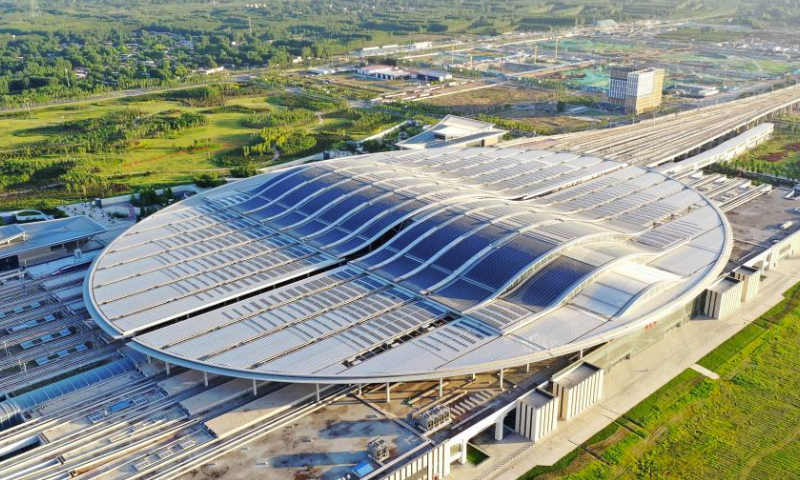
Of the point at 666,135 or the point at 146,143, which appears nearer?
the point at 666,135

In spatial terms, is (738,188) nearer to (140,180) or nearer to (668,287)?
(668,287)

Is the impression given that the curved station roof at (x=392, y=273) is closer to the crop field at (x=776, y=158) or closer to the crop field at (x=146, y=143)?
the crop field at (x=776, y=158)

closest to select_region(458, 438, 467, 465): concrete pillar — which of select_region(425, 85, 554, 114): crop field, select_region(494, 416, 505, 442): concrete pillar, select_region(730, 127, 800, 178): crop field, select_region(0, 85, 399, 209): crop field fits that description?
select_region(494, 416, 505, 442): concrete pillar

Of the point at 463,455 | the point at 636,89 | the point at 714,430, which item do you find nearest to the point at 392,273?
the point at 463,455

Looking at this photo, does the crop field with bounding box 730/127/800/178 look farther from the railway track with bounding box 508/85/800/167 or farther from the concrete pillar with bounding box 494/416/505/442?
the concrete pillar with bounding box 494/416/505/442

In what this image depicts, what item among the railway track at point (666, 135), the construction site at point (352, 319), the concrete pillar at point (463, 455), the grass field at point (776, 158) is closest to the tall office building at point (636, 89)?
the railway track at point (666, 135)

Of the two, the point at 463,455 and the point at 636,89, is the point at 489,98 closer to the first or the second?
the point at 636,89

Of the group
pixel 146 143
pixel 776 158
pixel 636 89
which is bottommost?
pixel 776 158
